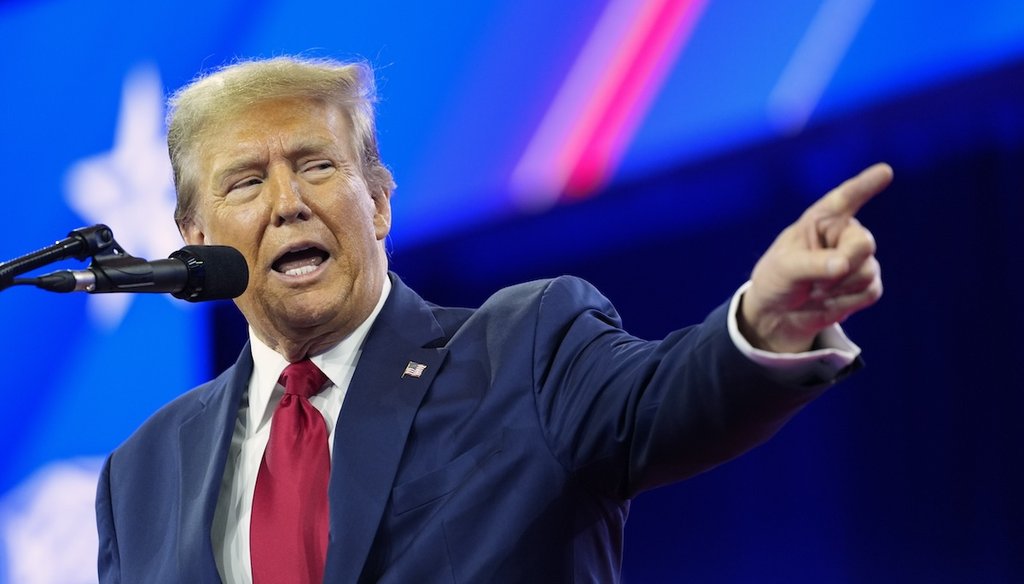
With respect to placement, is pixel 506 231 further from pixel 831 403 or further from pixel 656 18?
pixel 831 403

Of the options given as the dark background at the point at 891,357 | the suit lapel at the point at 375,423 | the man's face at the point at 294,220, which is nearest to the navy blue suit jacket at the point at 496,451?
the suit lapel at the point at 375,423

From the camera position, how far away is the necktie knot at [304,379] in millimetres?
1879

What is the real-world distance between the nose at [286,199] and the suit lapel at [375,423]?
0.66 feet

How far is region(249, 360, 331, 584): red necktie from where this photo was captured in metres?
1.70

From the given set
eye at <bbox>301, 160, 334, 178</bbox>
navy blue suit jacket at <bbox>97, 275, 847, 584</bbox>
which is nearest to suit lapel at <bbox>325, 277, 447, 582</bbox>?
navy blue suit jacket at <bbox>97, 275, 847, 584</bbox>

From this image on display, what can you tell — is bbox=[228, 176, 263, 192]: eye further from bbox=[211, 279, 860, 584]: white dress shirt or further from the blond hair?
bbox=[211, 279, 860, 584]: white dress shirt

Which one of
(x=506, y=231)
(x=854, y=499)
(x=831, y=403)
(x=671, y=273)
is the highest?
(x=506, y=231)

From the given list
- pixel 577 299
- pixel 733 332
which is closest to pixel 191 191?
pixel 577 299

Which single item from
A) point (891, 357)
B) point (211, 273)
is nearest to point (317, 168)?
point (211, 273)

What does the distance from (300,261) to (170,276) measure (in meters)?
0.60

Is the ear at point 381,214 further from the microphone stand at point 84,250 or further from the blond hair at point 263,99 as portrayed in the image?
the microphone stand at point 84,250

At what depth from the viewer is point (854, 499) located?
2709 mm

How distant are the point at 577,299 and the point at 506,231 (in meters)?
1.44

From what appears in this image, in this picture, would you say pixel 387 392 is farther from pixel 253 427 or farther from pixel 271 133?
pixel 271 133
